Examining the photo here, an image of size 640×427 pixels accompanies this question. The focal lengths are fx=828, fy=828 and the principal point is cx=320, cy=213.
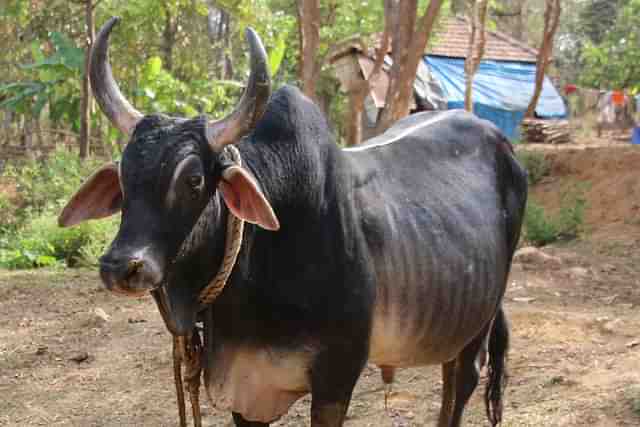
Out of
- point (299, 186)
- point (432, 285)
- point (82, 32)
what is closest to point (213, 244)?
point (299, 186)

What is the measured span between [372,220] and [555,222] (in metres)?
5.71

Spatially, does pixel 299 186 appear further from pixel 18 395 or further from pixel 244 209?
pixel 18 395

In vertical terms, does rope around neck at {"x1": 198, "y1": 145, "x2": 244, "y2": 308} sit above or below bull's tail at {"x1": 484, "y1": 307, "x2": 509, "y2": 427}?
above

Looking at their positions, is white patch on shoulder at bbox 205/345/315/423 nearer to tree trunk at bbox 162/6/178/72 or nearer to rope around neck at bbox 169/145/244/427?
rope around neck at bbox 169/145/244/427

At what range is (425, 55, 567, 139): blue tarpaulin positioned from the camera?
57.2ft

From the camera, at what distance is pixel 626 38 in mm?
19469

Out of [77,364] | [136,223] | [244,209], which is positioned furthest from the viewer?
[77,364]

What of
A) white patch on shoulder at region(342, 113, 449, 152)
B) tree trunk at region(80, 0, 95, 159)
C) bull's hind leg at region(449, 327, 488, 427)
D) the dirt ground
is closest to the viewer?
white patch on shoulder at region(342, 113, 449, 152)

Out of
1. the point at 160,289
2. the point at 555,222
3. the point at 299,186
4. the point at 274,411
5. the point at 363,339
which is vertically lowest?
the point at 555,222

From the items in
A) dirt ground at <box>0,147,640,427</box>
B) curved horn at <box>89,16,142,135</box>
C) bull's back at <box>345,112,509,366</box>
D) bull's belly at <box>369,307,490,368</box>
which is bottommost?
dirt ground at <box>0,147,640,427</box>

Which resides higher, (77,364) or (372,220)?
(372,220)

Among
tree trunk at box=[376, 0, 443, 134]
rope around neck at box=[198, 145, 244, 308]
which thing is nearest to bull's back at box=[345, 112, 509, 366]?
rope around neck at box=[198, 145, 244, 308]

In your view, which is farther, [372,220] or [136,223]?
[372,220]

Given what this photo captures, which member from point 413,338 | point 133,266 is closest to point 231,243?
point 133,266
